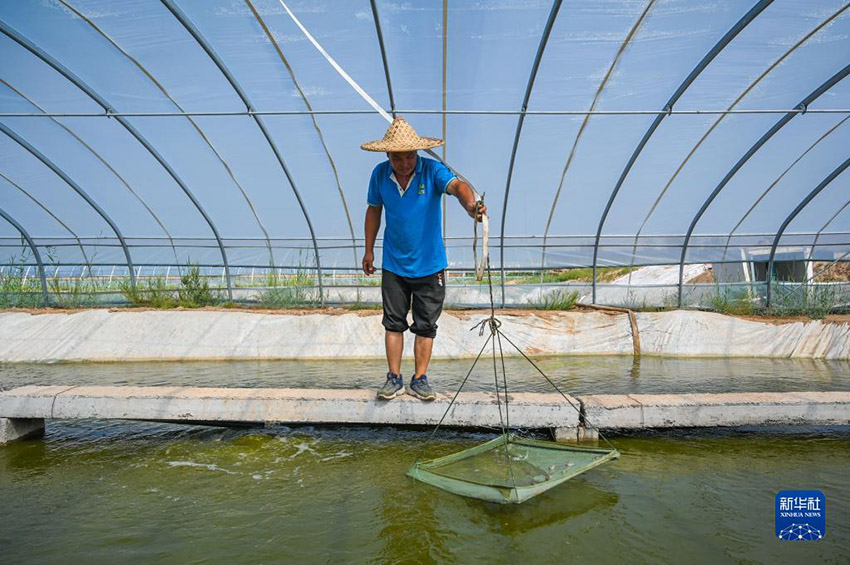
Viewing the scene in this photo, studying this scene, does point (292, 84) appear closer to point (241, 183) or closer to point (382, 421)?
point (241, 183)

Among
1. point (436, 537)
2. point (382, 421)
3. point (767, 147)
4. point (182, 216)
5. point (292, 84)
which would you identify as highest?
point (292, 84)

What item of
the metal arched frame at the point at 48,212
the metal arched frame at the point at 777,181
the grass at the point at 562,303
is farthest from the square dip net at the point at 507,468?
the metal arched frame at the point at 48,212

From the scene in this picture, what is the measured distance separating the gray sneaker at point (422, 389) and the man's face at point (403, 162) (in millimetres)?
1357

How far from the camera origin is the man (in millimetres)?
3352

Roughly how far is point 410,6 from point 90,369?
6.15m

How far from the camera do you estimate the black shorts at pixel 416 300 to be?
11.5 feet

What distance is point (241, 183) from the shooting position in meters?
10.1

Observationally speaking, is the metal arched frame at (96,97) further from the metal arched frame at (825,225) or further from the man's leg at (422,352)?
the metal arched frame at (825,225)

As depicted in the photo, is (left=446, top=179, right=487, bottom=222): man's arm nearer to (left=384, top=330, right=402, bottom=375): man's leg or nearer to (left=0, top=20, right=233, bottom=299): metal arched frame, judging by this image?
(left=384, top=330, right=402, bottom=375): man's leg

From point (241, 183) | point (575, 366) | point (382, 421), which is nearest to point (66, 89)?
point (241, 183)

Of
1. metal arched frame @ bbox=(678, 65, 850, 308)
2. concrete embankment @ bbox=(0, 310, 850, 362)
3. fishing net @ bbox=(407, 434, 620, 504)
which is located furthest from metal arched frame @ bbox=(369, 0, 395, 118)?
metal arched frame @ bbox=(678, 65, 850, 308)

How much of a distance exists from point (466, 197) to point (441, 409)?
1.39 meters

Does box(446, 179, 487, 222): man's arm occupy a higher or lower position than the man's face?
lower

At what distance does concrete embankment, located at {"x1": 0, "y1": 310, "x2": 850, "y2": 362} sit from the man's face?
14.1 ft
